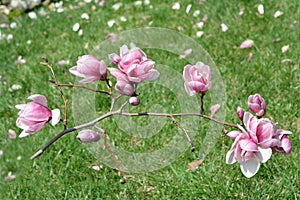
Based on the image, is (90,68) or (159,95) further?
(159,95)

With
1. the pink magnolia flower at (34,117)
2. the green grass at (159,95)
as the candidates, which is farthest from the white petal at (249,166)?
the green grass at (159,95)

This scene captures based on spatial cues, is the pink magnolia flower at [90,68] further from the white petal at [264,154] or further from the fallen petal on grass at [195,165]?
the fallen petal on grass at [195,165]

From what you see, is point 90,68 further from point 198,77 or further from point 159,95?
point 159,95

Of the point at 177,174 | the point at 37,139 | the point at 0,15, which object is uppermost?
the point at 177,174

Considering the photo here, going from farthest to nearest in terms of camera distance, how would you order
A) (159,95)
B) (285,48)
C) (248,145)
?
(285,48)
(159,95)
(248,145)

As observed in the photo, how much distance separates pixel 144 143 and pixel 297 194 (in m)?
0.98

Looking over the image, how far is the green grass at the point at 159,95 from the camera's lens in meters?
2.31

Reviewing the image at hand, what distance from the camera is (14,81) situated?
152 inches

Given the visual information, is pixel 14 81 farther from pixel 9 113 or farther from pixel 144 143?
pixel 144 143

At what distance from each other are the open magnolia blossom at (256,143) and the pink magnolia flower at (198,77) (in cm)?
13

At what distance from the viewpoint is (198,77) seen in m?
1.08

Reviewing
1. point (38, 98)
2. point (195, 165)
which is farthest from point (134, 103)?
point (195, 165)

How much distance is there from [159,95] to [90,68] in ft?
7.28

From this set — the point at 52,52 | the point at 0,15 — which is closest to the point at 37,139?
the point at 52,52
